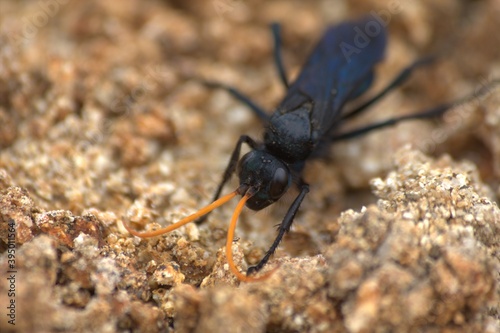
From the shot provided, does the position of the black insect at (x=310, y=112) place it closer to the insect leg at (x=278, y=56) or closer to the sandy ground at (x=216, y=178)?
the insect leg at (x=278, y=56)

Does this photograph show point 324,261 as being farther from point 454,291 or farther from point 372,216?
point 454,291

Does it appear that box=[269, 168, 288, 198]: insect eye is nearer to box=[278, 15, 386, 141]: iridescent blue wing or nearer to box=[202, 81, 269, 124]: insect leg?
box=[278, 15, 386, 141]: iridescent blue wing

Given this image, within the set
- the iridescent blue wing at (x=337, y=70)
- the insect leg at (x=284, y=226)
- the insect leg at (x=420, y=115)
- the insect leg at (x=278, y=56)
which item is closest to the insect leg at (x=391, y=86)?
the iridescent blue wing at (x=337, y=70)

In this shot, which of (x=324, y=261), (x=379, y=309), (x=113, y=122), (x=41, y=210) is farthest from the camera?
(x=113, y=122)

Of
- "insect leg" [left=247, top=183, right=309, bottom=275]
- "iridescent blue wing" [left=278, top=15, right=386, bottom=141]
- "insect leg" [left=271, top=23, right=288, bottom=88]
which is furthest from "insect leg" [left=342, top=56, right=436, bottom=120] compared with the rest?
"insect leg" [left=247, top=183, right=309, bottom=275]

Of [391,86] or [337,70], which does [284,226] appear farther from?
[391,86]

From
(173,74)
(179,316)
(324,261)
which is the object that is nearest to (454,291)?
(324,261)
